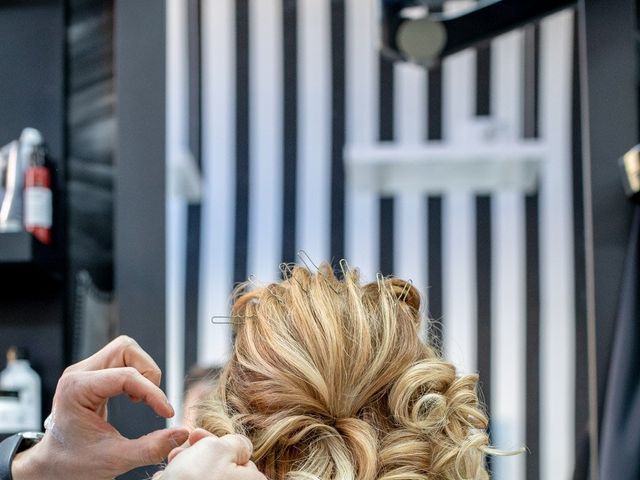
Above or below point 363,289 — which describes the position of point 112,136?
above

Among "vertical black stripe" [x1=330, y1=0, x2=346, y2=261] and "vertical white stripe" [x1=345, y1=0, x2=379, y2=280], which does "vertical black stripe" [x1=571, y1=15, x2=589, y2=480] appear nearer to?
Result: "vertical white stripe" [x1=345, y1=0, x2=379, y2=280]

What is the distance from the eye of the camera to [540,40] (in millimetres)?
3193

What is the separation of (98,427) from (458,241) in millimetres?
2288

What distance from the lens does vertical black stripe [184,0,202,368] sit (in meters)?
3.21

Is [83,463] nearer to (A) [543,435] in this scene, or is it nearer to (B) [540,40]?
(A) [543,435]

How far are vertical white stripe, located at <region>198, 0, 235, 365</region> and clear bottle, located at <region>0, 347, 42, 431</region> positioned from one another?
126cm

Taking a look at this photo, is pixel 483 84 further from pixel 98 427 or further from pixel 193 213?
pixel 98 427

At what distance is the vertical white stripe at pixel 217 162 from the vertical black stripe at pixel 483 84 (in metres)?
0.88

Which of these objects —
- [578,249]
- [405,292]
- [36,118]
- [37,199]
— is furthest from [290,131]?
[405,292]

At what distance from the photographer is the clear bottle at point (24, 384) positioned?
1932 mm

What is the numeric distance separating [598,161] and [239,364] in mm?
744

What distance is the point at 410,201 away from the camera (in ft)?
10.7

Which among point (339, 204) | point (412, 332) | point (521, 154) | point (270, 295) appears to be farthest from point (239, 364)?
point (339, 204)

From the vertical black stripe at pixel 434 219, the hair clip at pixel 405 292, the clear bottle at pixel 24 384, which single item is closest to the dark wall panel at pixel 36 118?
the clear bottle at pixel 24 384
